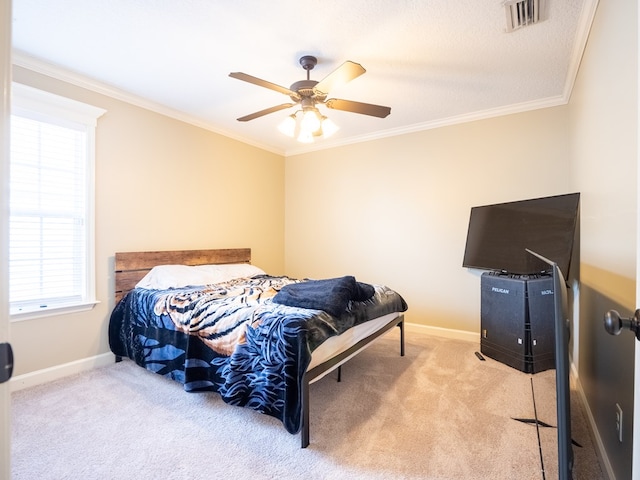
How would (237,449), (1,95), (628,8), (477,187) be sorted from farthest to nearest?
(477,187)
(237,449)
(628,8)
(1,95)

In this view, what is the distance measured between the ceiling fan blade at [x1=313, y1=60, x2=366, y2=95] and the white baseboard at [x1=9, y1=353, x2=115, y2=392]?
3.02 m

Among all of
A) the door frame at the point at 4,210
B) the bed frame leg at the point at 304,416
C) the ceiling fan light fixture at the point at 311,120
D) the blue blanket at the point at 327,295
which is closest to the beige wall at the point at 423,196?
the blue blanket at the point at 327,295

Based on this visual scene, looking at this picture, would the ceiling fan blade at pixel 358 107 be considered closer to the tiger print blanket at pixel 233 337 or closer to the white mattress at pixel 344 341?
the tiger print blanket at pixel 233 337

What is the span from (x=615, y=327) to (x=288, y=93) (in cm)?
218

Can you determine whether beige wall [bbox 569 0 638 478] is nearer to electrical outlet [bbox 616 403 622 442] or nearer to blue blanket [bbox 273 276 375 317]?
electrical outlet [bbox 616 403 622 442]

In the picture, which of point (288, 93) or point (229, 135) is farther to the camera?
point (229, 135)

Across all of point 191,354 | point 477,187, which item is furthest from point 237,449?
point 477,187

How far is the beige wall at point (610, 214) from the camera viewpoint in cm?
129

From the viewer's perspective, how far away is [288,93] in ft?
7.43

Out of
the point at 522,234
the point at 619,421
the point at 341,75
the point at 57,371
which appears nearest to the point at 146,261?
the point at 57,371

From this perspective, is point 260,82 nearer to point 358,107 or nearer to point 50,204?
point 358,107

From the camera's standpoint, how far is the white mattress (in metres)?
1.93

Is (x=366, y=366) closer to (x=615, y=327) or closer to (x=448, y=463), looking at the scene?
(x=448, y=463)

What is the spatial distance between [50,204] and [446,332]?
4.16 m
